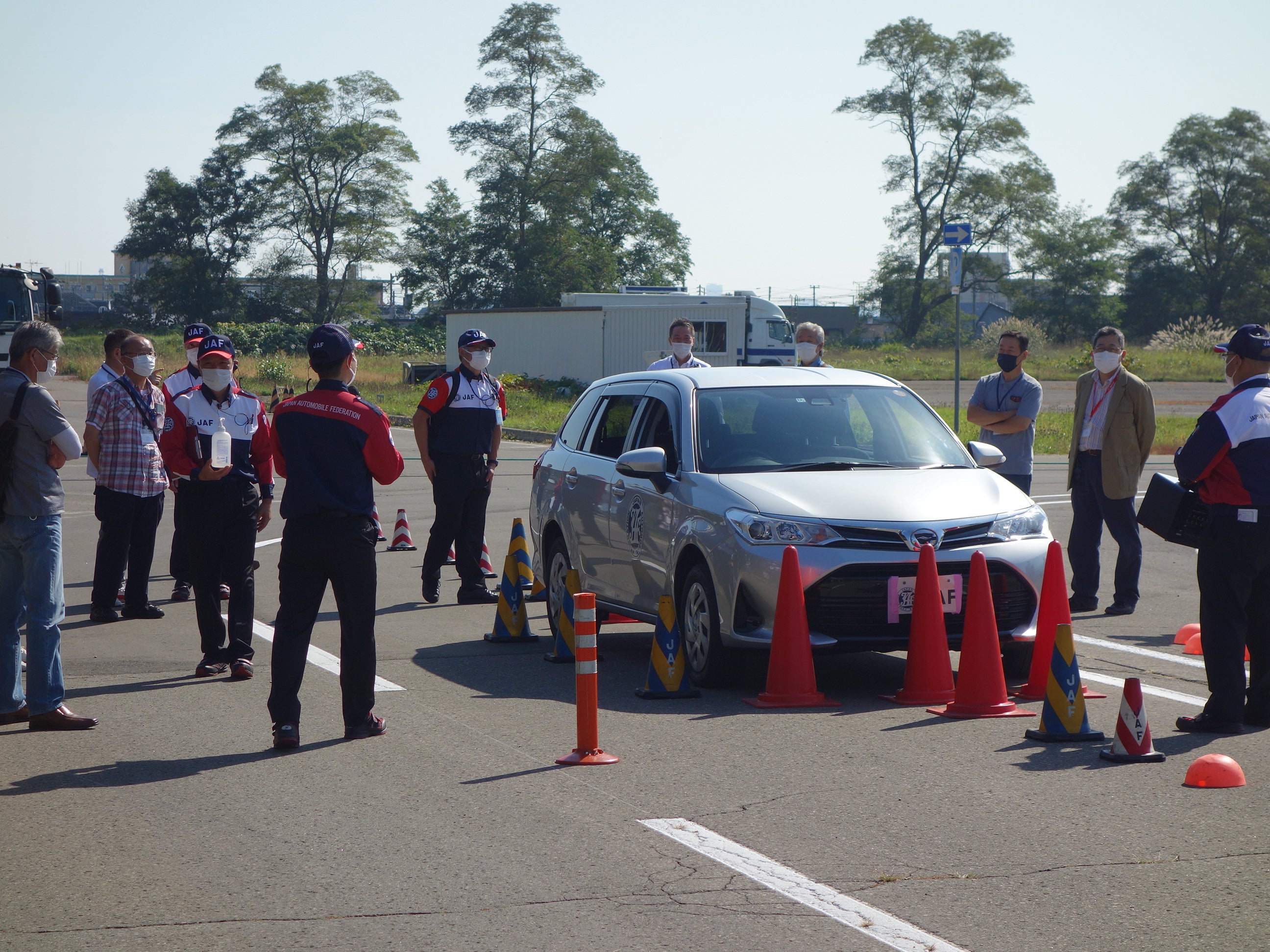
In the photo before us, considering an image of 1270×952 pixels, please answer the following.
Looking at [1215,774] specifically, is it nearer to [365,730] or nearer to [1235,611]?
[1235,611]

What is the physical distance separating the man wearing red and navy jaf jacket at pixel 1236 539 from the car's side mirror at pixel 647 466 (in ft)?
9.36

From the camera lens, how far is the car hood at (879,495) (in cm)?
798

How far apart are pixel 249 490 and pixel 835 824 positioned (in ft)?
15.4

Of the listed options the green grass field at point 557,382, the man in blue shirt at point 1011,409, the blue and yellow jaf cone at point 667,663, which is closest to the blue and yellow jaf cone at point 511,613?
the blue and yellow jaf cone at point 667,663

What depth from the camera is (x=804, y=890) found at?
15.9 feet

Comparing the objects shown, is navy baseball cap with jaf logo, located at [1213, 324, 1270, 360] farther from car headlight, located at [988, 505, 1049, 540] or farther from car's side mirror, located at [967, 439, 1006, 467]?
car's side mirror, located at [967, 439, 1006, 467]

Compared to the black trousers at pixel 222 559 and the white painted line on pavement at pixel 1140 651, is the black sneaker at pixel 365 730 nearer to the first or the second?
the black trousers at pixel 222 559

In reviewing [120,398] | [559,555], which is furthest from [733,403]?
[120,398]

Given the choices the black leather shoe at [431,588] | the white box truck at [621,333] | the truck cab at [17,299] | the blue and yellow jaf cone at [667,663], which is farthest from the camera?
the white box truck at [621,333]

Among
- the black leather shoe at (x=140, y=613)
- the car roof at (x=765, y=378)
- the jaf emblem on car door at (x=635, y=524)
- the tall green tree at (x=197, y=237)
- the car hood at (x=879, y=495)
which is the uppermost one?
the tall green tree at (x=197, y=237)

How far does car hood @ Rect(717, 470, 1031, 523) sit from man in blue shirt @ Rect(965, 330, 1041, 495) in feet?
10.2

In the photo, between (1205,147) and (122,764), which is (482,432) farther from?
(1205,147)

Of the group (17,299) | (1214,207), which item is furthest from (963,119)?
(17,299)

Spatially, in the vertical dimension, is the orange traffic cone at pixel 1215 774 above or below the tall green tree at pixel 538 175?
below
